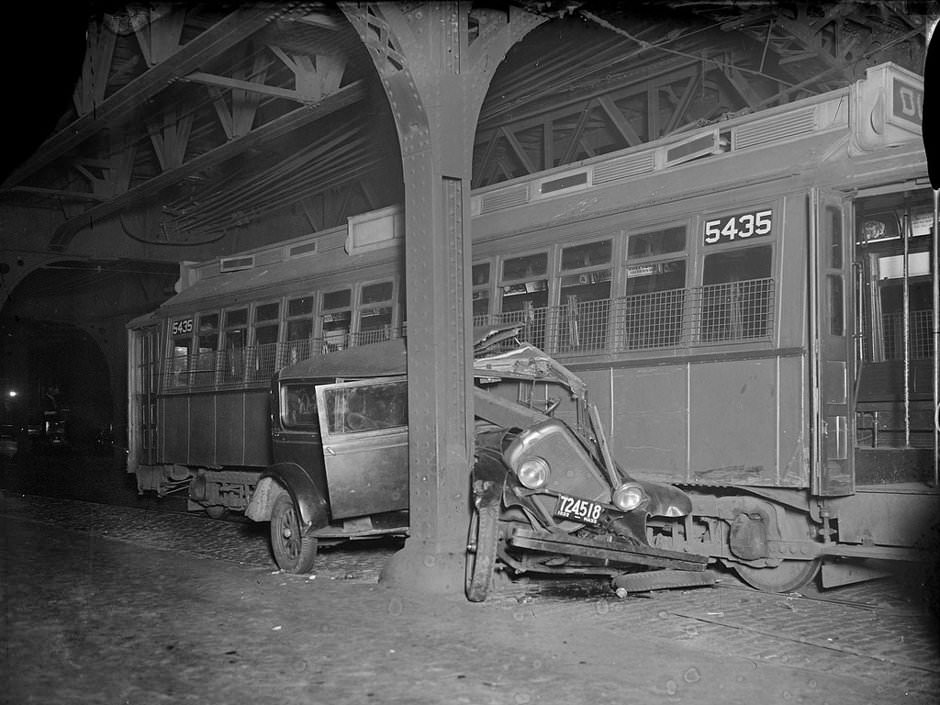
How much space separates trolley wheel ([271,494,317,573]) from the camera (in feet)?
31.9

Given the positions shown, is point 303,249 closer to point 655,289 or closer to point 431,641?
point 655,289

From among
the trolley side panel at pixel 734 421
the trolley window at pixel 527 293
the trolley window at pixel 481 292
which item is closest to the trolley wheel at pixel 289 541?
the trolley window at pixel 481 292

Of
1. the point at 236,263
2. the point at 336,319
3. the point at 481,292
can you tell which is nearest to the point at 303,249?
the point at 336,319

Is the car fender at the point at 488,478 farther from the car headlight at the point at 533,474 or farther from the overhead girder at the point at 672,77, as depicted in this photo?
the overhead girder at the point at 672,77

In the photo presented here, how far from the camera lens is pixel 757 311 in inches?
338

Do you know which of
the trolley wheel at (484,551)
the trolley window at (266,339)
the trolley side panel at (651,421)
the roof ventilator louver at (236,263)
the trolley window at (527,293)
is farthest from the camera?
the roof ventilator louver at (236,263)

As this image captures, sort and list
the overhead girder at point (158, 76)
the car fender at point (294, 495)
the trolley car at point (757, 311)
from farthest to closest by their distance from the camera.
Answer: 1. the overhead girder at point (158, 76)
2. the car fender at point (294, 495)
3. the trolley car at point (757, 311)

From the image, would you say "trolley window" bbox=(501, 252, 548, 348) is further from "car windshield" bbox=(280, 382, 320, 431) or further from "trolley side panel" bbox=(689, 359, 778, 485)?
"car windshield" bbox=(280, 382, 320, 431)

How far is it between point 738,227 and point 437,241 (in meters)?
2.68

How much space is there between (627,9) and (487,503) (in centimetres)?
661

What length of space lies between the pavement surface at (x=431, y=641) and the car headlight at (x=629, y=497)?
30.9 inches

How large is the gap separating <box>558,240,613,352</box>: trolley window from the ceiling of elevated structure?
236 cm

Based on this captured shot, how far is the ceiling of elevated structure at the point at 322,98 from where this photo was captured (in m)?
12.1

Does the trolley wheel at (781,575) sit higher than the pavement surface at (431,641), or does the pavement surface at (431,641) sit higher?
the trolley wheel at (781,575)
